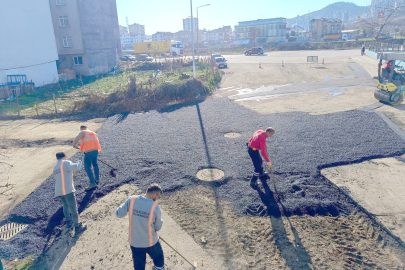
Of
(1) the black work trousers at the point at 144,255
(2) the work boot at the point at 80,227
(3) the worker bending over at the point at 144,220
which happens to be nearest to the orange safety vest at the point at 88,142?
(2) the work boot at the point at 80,227

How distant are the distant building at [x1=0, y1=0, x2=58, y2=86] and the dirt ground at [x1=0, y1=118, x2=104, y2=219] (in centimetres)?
998

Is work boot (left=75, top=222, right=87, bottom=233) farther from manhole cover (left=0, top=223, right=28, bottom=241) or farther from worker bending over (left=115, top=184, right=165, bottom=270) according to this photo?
worker bending over (left=115, top=184, right=165, bottom=270)

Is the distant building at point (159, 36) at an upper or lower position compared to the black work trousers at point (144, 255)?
upper

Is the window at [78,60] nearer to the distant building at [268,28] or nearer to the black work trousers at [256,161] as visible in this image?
the black work trousers at [256,161]

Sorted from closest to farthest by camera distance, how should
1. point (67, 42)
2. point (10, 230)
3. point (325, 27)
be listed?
1. point (10, 230)
2. point (67, 42)
3. point (325, 27)

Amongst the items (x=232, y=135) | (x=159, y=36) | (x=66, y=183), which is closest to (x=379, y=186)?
(x=232, y=135)

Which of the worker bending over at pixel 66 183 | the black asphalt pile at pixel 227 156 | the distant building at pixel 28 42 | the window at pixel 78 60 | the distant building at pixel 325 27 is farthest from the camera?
the distant building at pixel 325 27

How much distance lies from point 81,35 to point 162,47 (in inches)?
936

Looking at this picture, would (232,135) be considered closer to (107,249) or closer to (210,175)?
(210,175)

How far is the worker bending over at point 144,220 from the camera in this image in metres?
4.09

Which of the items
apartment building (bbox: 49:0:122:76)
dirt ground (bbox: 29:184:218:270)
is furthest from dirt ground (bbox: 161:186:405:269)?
apartment building (bbox: 49:0:122:76)

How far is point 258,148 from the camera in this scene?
7.46 meters

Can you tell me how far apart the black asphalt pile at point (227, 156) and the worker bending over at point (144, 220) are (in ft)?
8.87

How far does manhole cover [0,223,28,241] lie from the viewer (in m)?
6.07
